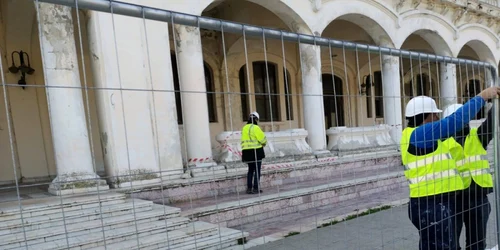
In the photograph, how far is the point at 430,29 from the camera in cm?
1188

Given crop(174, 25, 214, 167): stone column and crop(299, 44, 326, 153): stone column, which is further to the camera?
crop(299, 44, 326, 153): stone column

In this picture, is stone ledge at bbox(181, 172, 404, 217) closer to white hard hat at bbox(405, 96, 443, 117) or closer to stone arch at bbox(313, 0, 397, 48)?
white hard hat at bbox(405, 96, 443, 117)

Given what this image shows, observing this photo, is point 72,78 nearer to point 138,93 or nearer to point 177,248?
point 138,93

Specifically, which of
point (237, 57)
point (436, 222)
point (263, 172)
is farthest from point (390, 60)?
point (436, 222)

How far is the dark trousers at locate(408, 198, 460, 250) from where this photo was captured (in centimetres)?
265

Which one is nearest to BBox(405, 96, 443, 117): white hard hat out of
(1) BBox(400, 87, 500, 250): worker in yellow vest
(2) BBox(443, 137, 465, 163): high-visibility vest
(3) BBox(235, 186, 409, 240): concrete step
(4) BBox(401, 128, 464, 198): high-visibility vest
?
(1) BBox(400, 87, 500, 250): worker in yellow vest

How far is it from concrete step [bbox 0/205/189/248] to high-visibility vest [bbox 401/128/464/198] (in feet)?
7.56

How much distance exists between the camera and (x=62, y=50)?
5332mm

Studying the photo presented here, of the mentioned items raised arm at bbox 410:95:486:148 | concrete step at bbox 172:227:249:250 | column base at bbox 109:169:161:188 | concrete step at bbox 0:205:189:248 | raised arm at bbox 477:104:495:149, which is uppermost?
raised arm at bbox 410:95:486:148

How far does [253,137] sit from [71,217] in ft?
→ 10.7

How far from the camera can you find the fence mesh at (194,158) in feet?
8.67

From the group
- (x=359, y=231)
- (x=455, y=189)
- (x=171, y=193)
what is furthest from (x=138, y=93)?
(x=455, y=189)

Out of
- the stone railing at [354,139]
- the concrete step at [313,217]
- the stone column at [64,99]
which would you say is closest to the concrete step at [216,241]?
the concrete step at [313,217]

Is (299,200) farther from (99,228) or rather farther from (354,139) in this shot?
(354,139)
